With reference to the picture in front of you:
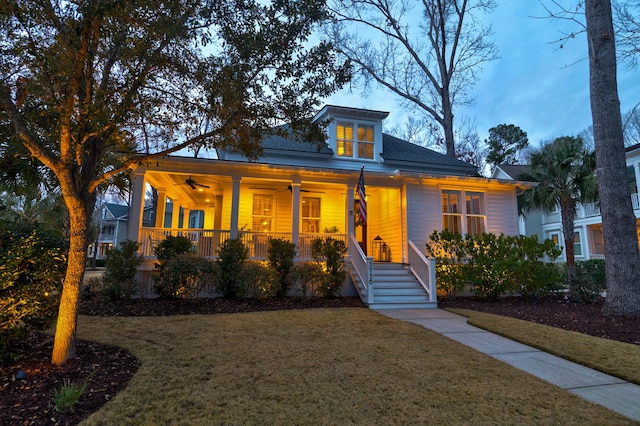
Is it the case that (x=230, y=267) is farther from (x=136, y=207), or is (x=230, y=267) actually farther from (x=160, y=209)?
(x=160, y=209)

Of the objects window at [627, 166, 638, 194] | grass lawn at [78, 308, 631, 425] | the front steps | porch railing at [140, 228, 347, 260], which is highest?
window at [627, 166, 638, 194]

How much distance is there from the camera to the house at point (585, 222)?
18.0 m

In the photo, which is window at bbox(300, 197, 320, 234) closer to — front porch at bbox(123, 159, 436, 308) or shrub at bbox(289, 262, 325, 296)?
front porch at bbox(123, 159, 436, 308)

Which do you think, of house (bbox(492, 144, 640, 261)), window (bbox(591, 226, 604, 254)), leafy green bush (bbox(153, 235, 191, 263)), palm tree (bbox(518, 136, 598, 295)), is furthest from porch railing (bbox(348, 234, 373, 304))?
window (bbox(591, 226, 604, 254))

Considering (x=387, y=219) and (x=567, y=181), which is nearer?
(x=567, y=181)

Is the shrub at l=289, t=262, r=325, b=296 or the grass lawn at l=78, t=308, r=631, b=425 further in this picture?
the shrub at l=289, t=262, r=325, b=296

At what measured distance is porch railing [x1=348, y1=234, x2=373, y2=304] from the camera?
9.10 metres

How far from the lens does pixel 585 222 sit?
21.2m

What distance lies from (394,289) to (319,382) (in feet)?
20.8

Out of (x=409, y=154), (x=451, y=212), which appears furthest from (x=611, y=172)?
(x=409, y=154)

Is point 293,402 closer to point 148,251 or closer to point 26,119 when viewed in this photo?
point 26,119

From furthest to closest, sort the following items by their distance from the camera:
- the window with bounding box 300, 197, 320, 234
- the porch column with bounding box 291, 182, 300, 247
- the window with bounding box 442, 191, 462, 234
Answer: the window with bounding box 300, 197, 320, 234 → the window with bounding box 442, 191, 462, 234 → the porch column with bounding box 291, 182, 300, 247

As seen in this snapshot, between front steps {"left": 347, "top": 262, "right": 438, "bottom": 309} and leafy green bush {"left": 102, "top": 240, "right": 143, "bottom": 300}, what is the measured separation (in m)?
5.86

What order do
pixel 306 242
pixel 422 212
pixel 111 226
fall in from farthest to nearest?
1. pixel 111 226
2. pixel 422 212
3. pixel 306 242
